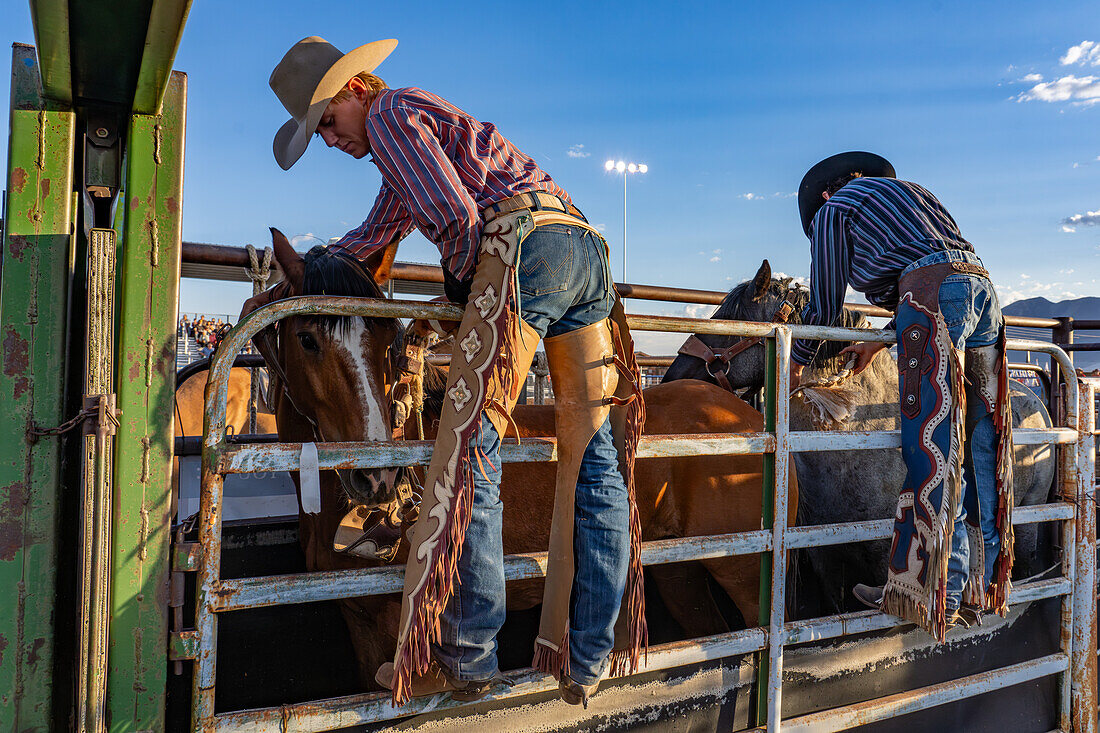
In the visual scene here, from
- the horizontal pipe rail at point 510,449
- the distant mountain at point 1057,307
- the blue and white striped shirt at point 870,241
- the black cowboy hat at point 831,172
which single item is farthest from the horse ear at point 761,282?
the distant mountain at point 1057,307

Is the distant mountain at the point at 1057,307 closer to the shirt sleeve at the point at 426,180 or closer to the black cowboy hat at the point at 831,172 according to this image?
the black cowboy hat at the point at 831,172

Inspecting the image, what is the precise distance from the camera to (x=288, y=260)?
2.24m

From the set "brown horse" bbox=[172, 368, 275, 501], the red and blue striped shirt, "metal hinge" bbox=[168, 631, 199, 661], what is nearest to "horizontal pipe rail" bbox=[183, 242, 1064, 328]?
the red and blue striped shirt

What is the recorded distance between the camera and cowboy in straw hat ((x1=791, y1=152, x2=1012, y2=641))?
7.90 feet

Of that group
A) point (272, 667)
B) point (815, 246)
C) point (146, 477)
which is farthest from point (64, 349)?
point (815, 246)

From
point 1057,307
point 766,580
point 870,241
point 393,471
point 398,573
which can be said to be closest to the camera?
point 398,573

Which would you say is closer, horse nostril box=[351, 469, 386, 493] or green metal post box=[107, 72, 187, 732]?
green metal post box=[107, 72, 187, 732]

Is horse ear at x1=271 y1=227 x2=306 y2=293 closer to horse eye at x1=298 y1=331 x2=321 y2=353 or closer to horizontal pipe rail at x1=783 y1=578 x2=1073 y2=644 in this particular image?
horse eye at x1=298 y1=331 x2=321 y2=353

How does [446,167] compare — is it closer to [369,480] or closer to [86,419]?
[369,480]

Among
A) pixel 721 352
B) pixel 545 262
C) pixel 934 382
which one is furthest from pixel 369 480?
pixel 721 352

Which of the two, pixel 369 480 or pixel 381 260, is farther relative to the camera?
pixel 381 260

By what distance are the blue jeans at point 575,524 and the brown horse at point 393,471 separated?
0.37 m

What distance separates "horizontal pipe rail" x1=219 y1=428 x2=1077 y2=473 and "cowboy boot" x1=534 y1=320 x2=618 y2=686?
0.14 m

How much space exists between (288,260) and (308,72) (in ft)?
1.99
